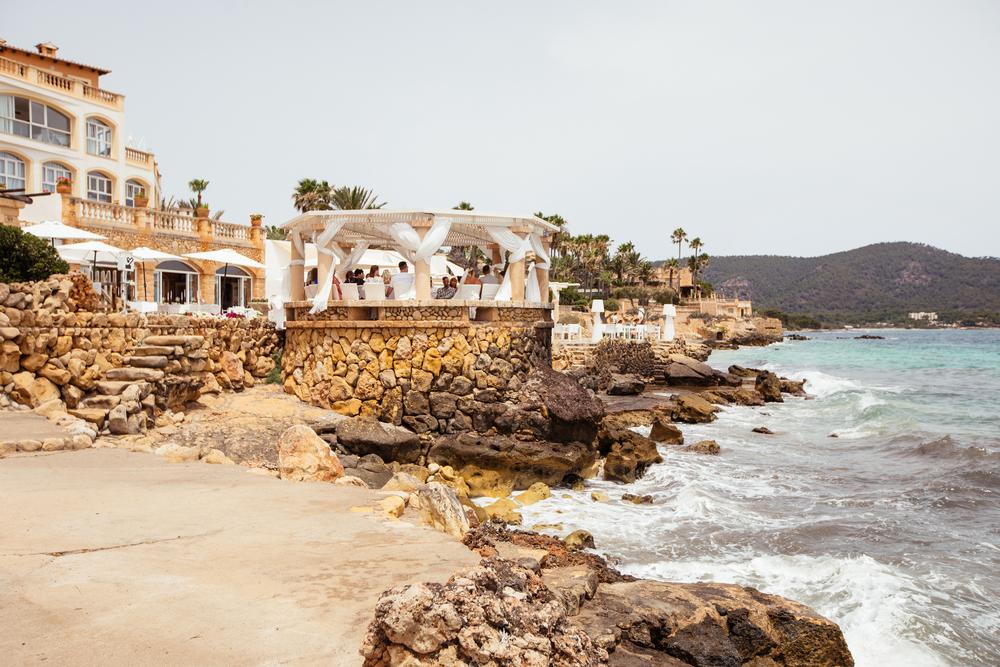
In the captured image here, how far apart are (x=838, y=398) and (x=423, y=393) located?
2457 centimetres

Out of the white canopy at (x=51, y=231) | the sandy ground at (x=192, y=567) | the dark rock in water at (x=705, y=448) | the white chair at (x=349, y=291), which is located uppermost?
the white canopy at (x=51, y=231)

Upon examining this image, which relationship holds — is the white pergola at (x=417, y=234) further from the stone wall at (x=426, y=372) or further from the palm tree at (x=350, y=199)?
the palm tree at (x=350, y=199)

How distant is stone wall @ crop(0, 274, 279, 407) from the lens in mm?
11977

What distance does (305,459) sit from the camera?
30.1 feet

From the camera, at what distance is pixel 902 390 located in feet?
125

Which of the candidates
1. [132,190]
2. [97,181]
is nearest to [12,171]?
[97,181]

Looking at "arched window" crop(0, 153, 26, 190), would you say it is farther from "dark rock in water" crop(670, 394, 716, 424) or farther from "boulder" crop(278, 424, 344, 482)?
"boulder" crop(278, 424, 344, 482)

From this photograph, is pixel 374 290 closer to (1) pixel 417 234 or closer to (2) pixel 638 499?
(1) pixel 417 234

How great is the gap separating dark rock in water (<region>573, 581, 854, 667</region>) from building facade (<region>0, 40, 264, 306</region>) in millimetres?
19293

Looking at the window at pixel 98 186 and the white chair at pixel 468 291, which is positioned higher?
the window at pixel 98 186

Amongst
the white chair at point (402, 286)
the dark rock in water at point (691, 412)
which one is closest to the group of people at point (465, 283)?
the white chair at point (402, 286)

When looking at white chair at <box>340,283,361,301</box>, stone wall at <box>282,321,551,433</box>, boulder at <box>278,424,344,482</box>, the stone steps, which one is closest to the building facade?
the stone steps

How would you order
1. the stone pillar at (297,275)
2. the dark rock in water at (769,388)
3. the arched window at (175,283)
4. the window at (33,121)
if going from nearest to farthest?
the stone pillar at (297,275)
the arched window at (175,283)
the dark rock in water at (769,388)
the window at (33,121)

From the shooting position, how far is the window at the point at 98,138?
3703cm
